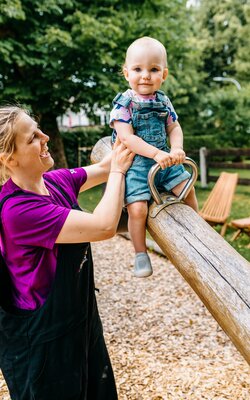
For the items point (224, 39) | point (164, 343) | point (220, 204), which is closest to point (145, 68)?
point (164, 343)

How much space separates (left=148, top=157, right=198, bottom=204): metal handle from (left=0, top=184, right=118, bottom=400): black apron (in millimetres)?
425

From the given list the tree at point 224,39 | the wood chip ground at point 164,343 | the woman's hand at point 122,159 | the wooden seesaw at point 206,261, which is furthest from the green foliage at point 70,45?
the tree at point 224,39

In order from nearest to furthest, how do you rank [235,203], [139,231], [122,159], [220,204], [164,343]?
[122,159]
[139,231]
[164,343]
[220,204]
[235,203]

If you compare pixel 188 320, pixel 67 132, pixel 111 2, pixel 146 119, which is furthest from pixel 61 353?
pixel 67 132

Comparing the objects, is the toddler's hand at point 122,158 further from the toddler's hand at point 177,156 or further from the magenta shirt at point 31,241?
the magenta shirt at point 31,241

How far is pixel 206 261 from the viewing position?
1.76 metres

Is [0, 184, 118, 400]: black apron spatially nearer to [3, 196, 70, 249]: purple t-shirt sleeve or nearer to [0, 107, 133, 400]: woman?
[0, 107, 133, 400]: woman

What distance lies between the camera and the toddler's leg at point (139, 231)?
2049mm

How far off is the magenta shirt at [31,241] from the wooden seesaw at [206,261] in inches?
18.9

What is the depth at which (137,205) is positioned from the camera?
204 centimetres

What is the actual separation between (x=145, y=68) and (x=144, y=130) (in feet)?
0.95

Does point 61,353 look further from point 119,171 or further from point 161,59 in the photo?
point 161,59

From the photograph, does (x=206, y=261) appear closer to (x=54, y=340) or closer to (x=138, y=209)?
(x=138, y=209)

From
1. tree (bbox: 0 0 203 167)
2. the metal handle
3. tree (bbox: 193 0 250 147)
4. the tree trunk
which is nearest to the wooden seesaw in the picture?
the metal handle
